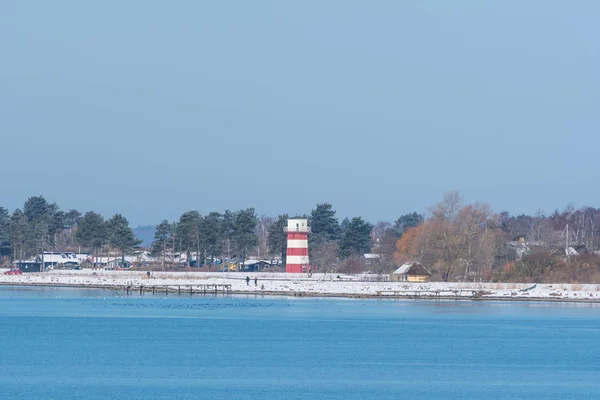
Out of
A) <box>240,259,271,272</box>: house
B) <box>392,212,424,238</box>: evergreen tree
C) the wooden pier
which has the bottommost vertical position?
the wooden pier

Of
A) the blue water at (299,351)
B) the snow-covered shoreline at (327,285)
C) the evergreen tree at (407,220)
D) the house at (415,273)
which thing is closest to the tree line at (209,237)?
the snow-covered shoreline at (327,285)

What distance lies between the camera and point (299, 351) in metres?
40.3

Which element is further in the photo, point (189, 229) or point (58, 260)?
point (58, 260)

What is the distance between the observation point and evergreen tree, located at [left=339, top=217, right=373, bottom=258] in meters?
98.1

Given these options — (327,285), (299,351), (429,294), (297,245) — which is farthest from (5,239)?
(299,351)

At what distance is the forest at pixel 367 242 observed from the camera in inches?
2977

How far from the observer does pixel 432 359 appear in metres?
38.2

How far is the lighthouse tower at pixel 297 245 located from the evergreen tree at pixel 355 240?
53.3 feet

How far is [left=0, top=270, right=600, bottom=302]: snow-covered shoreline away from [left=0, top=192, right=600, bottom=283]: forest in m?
2.62

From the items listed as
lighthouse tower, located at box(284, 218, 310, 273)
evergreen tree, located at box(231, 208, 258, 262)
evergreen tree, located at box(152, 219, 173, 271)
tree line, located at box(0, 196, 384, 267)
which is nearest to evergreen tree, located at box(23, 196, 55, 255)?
tree line, located at box(0, 196, 384, 267)

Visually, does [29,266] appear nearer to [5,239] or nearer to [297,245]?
[5,239]

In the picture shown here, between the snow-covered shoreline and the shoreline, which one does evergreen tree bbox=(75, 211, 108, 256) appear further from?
the shoreline

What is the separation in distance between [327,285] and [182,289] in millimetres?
11357

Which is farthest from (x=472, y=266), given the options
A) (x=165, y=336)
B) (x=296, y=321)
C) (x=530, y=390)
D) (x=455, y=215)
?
(x=530, y=390)
